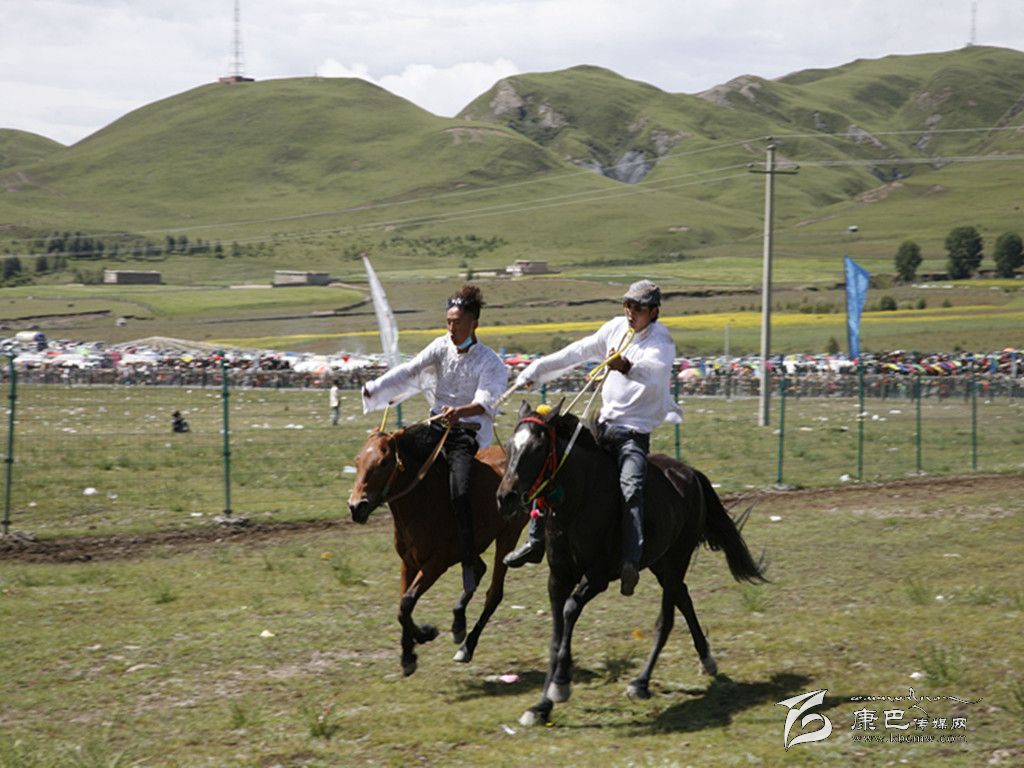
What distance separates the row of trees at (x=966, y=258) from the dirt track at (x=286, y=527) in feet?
339

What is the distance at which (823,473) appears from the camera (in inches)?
886

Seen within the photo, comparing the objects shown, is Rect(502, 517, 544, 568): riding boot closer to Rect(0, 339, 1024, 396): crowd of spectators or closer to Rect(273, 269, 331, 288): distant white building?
Result: Rect(0, 339, 1024, 396): crowd of spectators

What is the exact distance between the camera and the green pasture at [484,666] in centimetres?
703

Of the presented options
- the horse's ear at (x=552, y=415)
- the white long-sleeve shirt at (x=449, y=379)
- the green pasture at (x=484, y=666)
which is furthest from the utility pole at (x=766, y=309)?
the horse's ear at (x=552, y=415)

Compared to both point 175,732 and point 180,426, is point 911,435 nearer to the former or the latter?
point 180,426

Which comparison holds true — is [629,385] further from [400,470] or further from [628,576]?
[400,470]

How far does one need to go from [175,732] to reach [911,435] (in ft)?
80.1

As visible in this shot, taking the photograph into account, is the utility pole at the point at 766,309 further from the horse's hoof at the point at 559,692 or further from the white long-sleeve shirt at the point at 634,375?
the horse's hoof at the point at 559,692

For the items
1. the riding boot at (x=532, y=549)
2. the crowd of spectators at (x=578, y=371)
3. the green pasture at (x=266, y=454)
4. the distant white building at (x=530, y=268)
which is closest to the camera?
the riding boot at (x=532, y=549)

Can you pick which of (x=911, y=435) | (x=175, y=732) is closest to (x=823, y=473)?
(x=911, y=435)

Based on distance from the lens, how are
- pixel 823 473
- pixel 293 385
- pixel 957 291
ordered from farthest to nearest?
pixel 957 291 → pixel 293 385 → pixel 823 473

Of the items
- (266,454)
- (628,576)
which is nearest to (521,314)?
(266,454)

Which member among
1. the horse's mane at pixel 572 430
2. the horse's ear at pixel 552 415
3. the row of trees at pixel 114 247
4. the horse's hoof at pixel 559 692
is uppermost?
the row of trees at pixel 114 247

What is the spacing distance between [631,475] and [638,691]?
1431mm
